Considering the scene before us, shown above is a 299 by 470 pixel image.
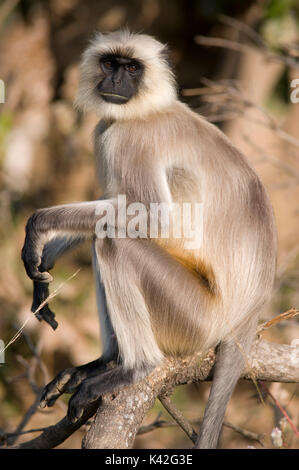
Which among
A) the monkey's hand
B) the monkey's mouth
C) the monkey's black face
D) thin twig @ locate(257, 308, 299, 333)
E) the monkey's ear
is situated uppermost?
the monkey's ear

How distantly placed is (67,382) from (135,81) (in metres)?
1.92

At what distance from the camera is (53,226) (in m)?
3.69

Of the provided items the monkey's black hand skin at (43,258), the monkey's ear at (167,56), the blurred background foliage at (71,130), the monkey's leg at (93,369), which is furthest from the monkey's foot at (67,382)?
the blurred background foliage at (71,130)

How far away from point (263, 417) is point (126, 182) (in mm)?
4891

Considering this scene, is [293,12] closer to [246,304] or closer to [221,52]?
[221,52]

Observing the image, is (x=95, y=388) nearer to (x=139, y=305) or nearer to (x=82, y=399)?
(x=82, y=399)

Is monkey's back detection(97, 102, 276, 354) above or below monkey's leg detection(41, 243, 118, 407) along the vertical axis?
above

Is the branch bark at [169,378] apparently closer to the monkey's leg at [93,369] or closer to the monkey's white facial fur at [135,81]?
the monkey's leg at [93,369]

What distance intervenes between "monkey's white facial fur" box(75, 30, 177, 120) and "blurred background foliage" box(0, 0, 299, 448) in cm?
410

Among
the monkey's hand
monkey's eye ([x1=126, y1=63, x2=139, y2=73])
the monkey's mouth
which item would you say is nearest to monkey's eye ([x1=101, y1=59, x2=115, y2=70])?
monkey's eye ([x1=126, y1=63, x2=139, y2=73])

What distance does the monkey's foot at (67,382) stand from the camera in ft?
12.3

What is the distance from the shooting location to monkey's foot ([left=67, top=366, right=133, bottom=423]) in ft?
11.2

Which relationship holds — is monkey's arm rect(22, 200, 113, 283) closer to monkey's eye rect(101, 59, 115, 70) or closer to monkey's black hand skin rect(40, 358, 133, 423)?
monkey's black hand skin rect(40, 358, 133, 423)
